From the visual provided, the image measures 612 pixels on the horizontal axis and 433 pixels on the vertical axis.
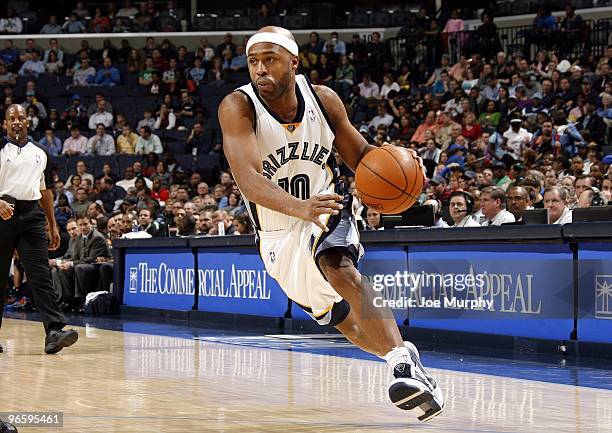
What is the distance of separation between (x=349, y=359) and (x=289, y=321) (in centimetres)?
302

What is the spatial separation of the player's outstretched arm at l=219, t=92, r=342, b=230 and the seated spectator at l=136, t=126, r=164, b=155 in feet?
50.9

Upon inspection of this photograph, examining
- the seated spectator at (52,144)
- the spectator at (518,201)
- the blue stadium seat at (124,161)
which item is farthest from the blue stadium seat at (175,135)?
the spectator at (518,201)

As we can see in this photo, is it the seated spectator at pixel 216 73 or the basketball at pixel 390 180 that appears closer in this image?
the basketball at pixel 390 180

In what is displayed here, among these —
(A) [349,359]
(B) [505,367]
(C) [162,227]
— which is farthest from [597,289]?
(C) [162,227]

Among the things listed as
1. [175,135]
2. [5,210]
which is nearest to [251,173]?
[5,210]

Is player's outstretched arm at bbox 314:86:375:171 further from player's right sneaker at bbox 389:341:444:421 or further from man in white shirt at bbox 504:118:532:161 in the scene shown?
man in white shirt at bbox 504:118:532:161

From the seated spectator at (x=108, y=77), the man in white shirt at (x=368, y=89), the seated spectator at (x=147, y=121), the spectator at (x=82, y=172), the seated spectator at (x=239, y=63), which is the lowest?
the spectator at (x=82, y=172)

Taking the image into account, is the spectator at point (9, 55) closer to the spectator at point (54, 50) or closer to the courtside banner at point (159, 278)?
the spectator at point (54, 50)

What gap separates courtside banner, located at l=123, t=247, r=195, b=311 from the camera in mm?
13125

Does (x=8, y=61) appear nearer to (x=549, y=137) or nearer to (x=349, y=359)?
(x=549, y=137)

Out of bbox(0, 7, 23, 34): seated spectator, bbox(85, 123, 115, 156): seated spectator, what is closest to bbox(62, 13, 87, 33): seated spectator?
bbox(0, 7, 23, 34): seated spectator

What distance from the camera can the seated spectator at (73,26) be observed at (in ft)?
83.9

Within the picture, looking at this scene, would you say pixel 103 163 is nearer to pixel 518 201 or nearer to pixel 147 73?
pixel 147 73

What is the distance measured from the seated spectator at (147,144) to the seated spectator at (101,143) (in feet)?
2.11
